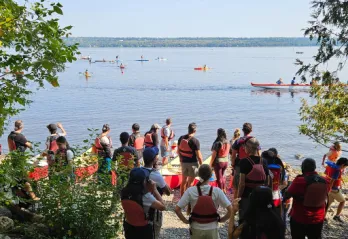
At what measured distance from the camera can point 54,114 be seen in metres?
37.7

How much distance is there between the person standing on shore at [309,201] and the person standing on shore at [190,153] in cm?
364

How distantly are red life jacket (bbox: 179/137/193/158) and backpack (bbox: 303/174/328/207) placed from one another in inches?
156

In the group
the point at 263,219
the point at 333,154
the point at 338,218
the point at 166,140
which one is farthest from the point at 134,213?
the point at 166,140

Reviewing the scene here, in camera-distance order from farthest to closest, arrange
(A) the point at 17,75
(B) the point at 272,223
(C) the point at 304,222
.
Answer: (C) the point at 304,222, (A) the point at 17,75, (B) the point at 272,223

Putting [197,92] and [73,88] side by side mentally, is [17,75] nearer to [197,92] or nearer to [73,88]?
[197,92]

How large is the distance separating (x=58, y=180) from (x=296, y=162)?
1659 cm

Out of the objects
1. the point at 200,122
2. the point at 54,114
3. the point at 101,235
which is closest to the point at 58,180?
the point at 101,235

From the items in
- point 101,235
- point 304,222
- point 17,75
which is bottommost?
point 101,235

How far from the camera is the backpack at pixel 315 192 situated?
19.5 feet

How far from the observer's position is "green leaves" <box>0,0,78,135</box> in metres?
4.73

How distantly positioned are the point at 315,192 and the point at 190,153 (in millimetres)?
4111

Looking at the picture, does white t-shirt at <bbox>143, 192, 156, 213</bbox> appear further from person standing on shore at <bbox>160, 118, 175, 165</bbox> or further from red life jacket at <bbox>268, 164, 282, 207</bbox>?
person standing on shore at <bbox>160, 118, 175, 165</bbox>

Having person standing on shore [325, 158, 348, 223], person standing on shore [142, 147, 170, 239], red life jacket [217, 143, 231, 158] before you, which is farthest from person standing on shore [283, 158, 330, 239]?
red life jacket [217, 143, 231, 158]

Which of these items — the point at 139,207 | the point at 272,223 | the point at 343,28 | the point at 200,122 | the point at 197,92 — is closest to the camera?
the point at 272,223
